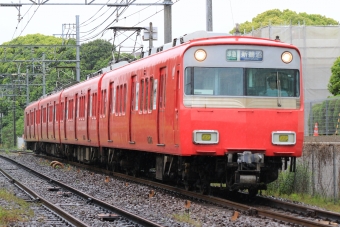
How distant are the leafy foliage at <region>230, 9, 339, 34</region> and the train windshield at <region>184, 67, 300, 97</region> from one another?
198 ft

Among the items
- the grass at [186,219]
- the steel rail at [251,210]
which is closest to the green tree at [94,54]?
the steel rail at [251,210]

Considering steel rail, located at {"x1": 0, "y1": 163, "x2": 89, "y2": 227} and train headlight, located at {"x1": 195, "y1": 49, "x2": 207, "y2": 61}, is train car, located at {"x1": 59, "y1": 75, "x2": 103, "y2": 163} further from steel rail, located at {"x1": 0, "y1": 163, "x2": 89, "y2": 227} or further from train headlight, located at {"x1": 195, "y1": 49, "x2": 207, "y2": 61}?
train headlight, located at {"x1": 195, "y1": 49, "x2": 207, "y2": 61}

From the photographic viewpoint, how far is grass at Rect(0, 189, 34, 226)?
35.6 ft

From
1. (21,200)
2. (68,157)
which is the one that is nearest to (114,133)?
(21,200)

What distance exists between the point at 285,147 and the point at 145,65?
445cm

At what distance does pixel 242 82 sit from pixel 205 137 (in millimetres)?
1191

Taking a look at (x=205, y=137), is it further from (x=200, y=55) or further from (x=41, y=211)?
(x=41, y=211)

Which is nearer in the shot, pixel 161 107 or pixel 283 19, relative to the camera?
pixel 161 107

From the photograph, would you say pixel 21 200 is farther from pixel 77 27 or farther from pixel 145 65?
pixel 77 27

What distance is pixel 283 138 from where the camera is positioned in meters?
12.9

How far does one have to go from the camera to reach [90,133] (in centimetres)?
2303

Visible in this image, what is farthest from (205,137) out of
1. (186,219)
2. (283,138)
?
(186,219)

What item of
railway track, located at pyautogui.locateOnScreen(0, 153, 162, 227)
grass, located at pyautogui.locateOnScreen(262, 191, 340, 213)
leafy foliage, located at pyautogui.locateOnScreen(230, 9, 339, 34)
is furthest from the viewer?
leafy foliage, located at pyautogui.locateOnScreen(230, 9, 339, 34)

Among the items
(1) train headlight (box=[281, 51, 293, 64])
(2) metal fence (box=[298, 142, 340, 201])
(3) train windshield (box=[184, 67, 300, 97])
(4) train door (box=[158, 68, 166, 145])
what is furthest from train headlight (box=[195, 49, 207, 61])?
(2) metal fence (box=[298, 142, 340, 201])
